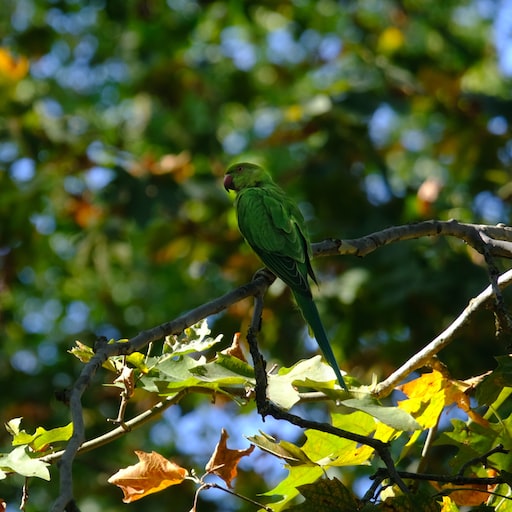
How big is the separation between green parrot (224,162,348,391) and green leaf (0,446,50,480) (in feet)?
3.22

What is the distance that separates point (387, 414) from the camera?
179 centimetres

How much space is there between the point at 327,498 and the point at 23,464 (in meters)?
0.62

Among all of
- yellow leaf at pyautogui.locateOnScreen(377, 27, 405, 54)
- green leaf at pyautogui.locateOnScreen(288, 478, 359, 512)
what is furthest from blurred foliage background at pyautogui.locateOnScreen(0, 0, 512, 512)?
green leaf at pyautogui.locateOnScreen(288, 478, 359, 512)

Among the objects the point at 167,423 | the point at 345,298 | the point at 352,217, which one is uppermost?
the point at 352,217

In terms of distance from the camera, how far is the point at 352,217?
5340 millimetres

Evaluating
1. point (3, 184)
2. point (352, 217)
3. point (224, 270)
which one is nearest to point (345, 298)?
point (352, 217)

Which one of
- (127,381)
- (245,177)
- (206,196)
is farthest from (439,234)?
(206,196)

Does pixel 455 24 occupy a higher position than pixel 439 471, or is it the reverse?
pixel 455 24

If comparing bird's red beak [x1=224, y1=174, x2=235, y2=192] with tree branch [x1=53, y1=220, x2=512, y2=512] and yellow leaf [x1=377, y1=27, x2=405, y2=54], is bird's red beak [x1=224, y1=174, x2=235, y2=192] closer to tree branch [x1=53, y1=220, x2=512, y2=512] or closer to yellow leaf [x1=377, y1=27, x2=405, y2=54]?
tree branch [x1=53, y1=220, x2=512, y2=512]

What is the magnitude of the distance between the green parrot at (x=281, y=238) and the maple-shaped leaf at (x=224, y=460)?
0.60m

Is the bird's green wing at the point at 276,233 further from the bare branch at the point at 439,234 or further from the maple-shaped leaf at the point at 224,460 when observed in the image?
the maple-shaped leaf at the point at 224,460

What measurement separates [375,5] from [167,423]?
5380 millimetres

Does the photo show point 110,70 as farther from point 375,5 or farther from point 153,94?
point 375,5

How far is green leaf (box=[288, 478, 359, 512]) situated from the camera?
1.68m
